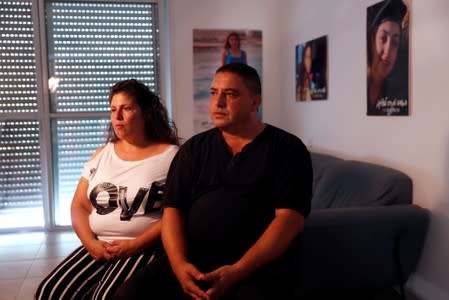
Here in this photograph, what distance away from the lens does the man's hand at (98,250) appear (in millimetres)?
1834

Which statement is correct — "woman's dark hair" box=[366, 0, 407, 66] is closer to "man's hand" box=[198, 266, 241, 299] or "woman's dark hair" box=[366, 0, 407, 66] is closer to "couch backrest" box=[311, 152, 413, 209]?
"couch backrest" box=[311, 152, 413, 209]

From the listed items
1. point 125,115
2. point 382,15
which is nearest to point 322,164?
point 382,15

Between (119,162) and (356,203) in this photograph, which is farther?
(356,203)

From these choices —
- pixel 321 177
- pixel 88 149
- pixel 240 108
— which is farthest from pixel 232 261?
pixel 88 149

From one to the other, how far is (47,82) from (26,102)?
0.95 feet

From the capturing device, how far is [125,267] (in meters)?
1.78

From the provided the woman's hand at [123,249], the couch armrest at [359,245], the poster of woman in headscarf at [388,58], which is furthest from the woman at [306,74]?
the woman's hand at [123,249]

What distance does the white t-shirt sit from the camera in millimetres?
1889

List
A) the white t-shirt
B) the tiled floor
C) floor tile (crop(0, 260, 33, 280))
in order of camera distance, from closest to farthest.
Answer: the white t-shirt → the tiled floor → floor tile (crop(0, 260, 33, 280))

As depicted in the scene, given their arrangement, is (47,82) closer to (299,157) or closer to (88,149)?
(88,149)

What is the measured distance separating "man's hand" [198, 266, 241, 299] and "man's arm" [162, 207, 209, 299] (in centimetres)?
2

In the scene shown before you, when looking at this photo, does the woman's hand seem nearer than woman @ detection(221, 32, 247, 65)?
Yes

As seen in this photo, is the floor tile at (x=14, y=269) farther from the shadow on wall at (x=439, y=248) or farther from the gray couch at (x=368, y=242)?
the shadow on wall at (x=439, y=248)

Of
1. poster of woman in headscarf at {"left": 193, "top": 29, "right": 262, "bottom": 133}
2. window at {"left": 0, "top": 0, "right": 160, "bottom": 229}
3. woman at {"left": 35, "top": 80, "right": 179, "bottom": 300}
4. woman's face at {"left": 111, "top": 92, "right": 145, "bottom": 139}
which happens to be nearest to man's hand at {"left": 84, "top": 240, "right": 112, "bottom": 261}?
woman at {"left": 35, "top": 80, "right": 179, "bottom": 300}
